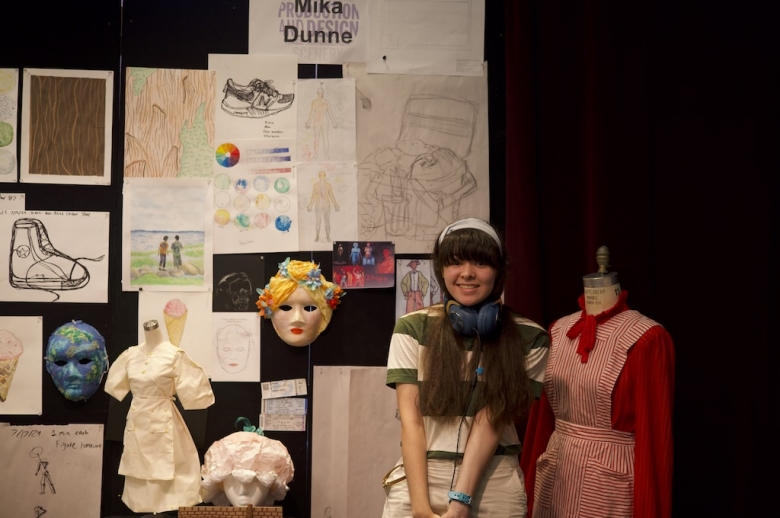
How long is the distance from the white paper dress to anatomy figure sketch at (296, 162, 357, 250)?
2.42ft

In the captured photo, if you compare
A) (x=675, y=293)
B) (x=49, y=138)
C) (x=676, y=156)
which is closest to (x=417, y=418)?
(x=675, y=293)

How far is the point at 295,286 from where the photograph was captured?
10.3ft

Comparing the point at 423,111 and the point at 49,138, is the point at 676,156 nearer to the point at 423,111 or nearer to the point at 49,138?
the point at 423,111

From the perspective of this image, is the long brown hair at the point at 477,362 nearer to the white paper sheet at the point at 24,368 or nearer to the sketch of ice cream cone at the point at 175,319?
the sketch of ice cream cone at the point at 175,319

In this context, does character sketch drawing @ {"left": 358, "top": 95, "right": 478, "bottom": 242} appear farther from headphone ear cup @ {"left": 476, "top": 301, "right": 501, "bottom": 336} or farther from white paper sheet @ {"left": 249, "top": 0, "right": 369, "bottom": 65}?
headphone ear cup @ {"left": 476, "top": 301, "right": 501, "bottom": 336}

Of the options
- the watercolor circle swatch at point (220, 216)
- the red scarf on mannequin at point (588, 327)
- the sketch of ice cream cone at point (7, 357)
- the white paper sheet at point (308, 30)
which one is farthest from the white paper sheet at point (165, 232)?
the red scarf on mannequin at point (588, 327)

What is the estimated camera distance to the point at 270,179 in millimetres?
3270

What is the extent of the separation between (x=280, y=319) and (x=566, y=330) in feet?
3.95

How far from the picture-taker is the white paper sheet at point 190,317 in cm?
324

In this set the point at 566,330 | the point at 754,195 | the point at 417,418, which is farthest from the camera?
the point at 754,195

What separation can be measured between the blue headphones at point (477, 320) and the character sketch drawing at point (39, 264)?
75.0 inches

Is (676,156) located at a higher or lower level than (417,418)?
higher

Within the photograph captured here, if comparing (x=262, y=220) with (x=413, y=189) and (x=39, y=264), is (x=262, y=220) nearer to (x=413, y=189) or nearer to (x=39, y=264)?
(x=413, y=189)

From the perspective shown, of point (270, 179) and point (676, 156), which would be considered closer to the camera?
point (676, 156)
